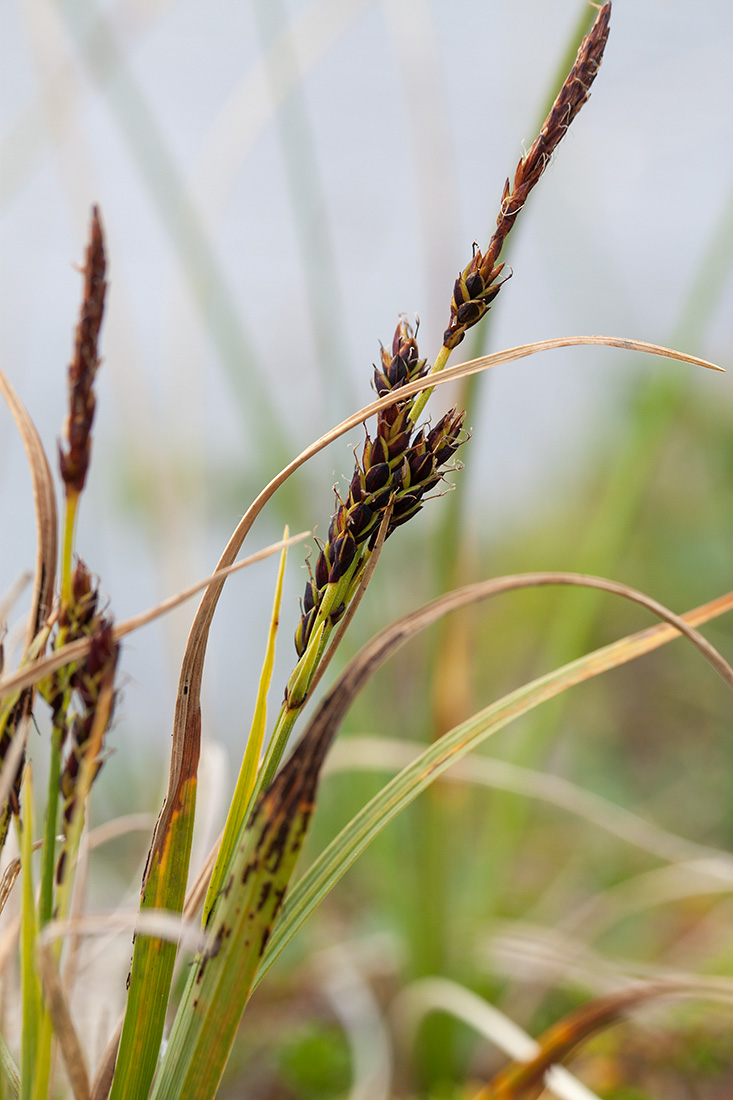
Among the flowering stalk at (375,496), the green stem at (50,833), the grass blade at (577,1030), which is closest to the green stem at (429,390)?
the flowering stalk at (375,496)

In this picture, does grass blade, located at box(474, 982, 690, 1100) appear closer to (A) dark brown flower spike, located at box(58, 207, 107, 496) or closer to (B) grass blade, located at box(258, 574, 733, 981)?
(B) grass blade, located at box(258, 574, 733, 981)

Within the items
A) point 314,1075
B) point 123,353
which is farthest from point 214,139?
point 314,1075

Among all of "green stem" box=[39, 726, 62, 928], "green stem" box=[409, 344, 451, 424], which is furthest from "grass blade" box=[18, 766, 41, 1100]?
"green stem" box=[409, 344, 451, 424]

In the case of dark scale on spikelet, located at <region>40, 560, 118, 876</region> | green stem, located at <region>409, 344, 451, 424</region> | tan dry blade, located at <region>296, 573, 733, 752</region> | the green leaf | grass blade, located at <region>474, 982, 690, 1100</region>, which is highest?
green stem, located at <region>409, 344, 451, 424</region>

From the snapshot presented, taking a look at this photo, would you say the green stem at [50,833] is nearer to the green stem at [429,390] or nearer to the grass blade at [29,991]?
the grass blade at [29,991]

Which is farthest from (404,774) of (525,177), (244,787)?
(525,177)

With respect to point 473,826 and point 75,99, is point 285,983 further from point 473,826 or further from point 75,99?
point 75,99
